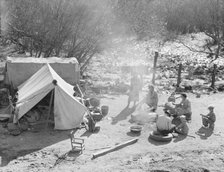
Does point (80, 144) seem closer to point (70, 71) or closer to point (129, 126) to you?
point (129, 126)

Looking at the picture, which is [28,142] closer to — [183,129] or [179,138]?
[179,138]

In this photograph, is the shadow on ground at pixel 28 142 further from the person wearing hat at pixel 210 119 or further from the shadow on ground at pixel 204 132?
the person wearing hat at pixel 210 119

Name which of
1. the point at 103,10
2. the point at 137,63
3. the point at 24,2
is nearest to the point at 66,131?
the point at 103,10

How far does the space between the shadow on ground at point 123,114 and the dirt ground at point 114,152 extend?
341 millimetres

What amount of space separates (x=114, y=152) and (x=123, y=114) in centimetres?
287

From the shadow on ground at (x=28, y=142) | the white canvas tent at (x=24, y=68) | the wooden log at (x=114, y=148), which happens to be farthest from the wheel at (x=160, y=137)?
the white canvas tent at (x=24, y=68)

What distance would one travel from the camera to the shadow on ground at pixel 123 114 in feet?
31.6

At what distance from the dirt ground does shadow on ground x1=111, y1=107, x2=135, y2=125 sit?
34cm

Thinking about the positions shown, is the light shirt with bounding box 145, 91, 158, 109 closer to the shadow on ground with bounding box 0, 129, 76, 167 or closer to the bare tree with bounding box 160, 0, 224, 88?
the shadow on ground with bounding box 0, 129, 76, 167

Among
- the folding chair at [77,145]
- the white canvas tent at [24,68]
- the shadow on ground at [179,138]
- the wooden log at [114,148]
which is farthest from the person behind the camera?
the white canvas tent at [24,68]

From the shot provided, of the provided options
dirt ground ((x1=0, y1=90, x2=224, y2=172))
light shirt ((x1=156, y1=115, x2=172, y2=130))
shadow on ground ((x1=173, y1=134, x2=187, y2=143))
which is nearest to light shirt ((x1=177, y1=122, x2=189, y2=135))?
shadow on ground ((x1=173, y1=134, x2=187, y2=143))

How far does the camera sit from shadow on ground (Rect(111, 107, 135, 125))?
9.64m

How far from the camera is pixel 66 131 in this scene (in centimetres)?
855

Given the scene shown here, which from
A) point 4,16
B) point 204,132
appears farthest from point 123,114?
point 4,16
